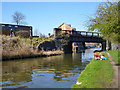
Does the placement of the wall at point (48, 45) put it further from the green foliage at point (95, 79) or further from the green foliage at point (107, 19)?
the green foliage at point (95, 79)

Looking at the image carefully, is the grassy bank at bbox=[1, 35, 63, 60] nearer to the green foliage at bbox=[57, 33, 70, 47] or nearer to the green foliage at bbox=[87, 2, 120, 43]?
the green foliage at bbox=[57, 33, 70, 47]

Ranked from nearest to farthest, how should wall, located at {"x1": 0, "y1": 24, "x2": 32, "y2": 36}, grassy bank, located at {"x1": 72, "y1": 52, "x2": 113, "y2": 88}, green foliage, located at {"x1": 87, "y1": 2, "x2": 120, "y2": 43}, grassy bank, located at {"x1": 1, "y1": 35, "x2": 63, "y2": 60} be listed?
1. grassy bank, located at {"x1": 72, "y1": 52, "x2": 113, "y2": 88}
2. green foliage, located at {"x1": 87, "y1": 2, "x2": 120, "y2": 43}
3. grassy bank, located at {"x1": 1, "y1": 35, "x2": 63, "y2": 60}
4. wall, located at {"x1": 0, "y1": 24, "x2": 32, "y2": 36}

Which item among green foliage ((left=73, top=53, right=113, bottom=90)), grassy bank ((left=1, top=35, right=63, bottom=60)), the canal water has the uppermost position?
grassy bank ((left=1, top=35, right=63, bottom=60))

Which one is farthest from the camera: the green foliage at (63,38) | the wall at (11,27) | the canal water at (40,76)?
the green foliage at (63,38)

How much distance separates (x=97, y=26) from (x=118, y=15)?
2196 millimetres

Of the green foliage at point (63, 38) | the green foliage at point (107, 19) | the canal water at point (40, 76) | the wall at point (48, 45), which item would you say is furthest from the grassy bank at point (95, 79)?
the green foliage at point (63, 38)

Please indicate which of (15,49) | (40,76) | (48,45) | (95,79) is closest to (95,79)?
(95,79)

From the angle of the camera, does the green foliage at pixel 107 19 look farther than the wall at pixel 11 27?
No

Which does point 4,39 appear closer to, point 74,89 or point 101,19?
point 101,19

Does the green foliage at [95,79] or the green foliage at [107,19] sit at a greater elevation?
the green foliage at [107,19]

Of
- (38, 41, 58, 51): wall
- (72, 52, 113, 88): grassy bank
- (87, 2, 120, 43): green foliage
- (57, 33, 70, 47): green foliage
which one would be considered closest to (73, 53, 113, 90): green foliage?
(72, 52, 113, 88): grassy bank

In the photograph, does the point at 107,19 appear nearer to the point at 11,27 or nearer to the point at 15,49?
the point at 15,49

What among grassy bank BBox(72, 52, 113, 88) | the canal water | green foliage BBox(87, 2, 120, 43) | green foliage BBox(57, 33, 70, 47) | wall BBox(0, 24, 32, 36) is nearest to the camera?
grassy bank BBox(72, 52, 113, 88)

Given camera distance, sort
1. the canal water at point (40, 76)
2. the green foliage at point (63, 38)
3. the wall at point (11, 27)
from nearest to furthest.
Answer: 1. the canal water at point (40, 76)
2. the wall at point (11, 27)
3. the green foliage at point (63, 38)
